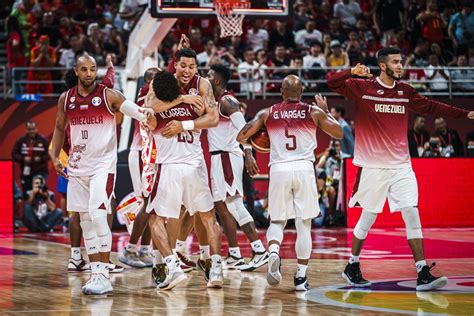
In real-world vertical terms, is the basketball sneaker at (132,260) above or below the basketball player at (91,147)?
below

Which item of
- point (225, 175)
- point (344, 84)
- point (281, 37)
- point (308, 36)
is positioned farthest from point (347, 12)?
point (344, 84)

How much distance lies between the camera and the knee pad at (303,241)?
33.1 ft

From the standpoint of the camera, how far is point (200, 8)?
1719 cm

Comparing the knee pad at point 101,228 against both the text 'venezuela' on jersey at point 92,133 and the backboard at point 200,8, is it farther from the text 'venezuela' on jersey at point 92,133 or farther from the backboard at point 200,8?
the backboard at point 200,8

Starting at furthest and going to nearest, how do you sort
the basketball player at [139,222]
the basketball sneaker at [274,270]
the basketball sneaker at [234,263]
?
the basketball player at [139,222], the basketball sneaker at [234,263], the basketball sneaker at [274,270]

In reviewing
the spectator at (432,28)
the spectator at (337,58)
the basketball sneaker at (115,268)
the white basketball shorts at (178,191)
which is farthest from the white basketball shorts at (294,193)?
the spectator at (432,28)

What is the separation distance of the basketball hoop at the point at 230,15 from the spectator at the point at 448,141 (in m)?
6.46

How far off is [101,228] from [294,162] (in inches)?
82.3

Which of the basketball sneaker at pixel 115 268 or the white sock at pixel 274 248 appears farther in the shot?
the basketball sneaker at pixel 115 268

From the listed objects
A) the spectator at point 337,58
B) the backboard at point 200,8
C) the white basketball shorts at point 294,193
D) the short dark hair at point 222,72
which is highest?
the backboard at point 200,8

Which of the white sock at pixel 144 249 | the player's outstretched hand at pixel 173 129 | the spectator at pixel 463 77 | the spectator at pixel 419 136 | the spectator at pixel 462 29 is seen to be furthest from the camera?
the spectator at pixel 462 29

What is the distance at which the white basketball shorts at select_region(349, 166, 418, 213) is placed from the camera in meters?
10.3

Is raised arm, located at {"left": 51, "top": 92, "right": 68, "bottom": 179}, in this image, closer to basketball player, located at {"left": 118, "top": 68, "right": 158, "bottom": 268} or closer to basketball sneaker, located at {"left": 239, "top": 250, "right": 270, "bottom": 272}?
basketball player, located at {"left": 118, "top": 68, "right": 158, "bottom": 268}

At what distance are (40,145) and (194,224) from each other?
34.0 ft
